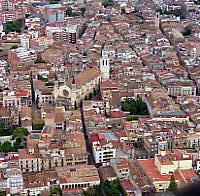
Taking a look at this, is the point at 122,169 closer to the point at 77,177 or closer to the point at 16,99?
the point at 77,177

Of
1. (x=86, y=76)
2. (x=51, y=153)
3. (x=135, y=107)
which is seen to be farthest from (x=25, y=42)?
(x=51, y=153)

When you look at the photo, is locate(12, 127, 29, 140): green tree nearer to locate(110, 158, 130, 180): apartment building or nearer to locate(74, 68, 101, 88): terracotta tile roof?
locate(110, 158, 130, 180): apartment building

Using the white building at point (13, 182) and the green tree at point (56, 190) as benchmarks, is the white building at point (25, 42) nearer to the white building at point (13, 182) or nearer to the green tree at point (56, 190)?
the white building at point (13, 182)

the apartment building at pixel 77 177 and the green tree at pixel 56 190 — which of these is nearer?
the green tree at pixel 56 190

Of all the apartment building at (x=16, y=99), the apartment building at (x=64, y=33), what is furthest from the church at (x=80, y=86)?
the apartment building at (x=64, y=33)

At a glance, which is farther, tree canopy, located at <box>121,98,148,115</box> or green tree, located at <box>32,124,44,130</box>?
tree canopy, located at <box>121,98,148,115</box>

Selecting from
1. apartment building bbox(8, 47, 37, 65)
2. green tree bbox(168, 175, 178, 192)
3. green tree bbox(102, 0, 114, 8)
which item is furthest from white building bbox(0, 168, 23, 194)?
green tree bbox(102, 0, 114, 8)
